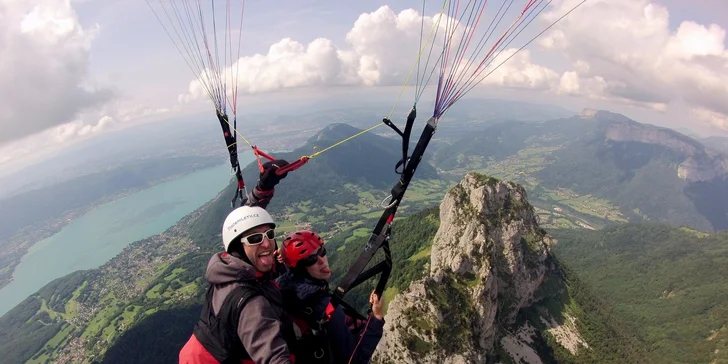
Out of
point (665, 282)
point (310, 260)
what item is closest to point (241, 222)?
point (310, 260)

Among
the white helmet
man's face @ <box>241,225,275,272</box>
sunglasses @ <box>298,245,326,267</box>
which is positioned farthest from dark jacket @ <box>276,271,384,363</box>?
the white helmet

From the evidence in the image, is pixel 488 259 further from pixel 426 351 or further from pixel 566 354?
pixel 566 354

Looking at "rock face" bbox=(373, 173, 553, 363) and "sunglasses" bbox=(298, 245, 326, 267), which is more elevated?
"sunglasses" bbox=(298, 245, 326, 267)

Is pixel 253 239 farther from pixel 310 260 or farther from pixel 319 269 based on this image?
pixel 319 269

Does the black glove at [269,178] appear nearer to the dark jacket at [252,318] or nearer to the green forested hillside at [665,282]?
the dark jacket at [252,318]

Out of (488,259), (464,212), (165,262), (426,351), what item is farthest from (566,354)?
(165,262)

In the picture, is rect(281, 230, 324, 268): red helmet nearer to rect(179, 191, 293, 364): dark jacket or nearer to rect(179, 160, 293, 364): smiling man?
rect(179, 160, 293, 364): smiling man
